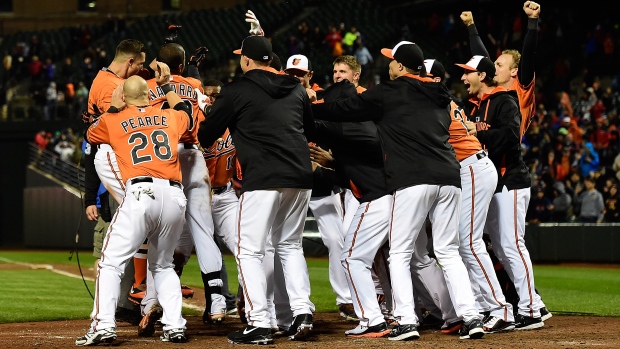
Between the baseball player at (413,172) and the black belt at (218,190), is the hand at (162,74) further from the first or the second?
the baseball player at (413,172)

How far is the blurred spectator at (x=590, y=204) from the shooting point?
16172 mm

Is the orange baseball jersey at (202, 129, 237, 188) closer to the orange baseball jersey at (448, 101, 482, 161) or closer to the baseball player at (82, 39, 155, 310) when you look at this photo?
the baseball player at (82, 39, 155, 310)

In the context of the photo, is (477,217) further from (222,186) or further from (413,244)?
(222,186)

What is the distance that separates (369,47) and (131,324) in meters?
20.0

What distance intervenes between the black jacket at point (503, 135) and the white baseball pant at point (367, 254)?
3.52 ft

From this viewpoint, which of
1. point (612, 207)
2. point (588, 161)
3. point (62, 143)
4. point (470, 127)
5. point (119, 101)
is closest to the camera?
point (119, 101)

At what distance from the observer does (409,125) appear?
6.66 m

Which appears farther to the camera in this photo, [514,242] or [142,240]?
[514,242]

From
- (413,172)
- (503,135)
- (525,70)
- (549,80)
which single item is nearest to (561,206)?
(549,80)

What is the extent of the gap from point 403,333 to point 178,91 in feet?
8.86

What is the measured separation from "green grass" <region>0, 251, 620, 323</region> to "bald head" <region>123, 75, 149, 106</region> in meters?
2.94

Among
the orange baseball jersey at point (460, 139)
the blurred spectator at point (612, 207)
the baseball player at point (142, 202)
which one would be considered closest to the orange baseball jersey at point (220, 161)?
the baseball player at point (142, 202)

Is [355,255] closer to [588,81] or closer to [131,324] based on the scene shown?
[131,324]

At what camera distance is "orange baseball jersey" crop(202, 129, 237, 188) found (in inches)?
306
